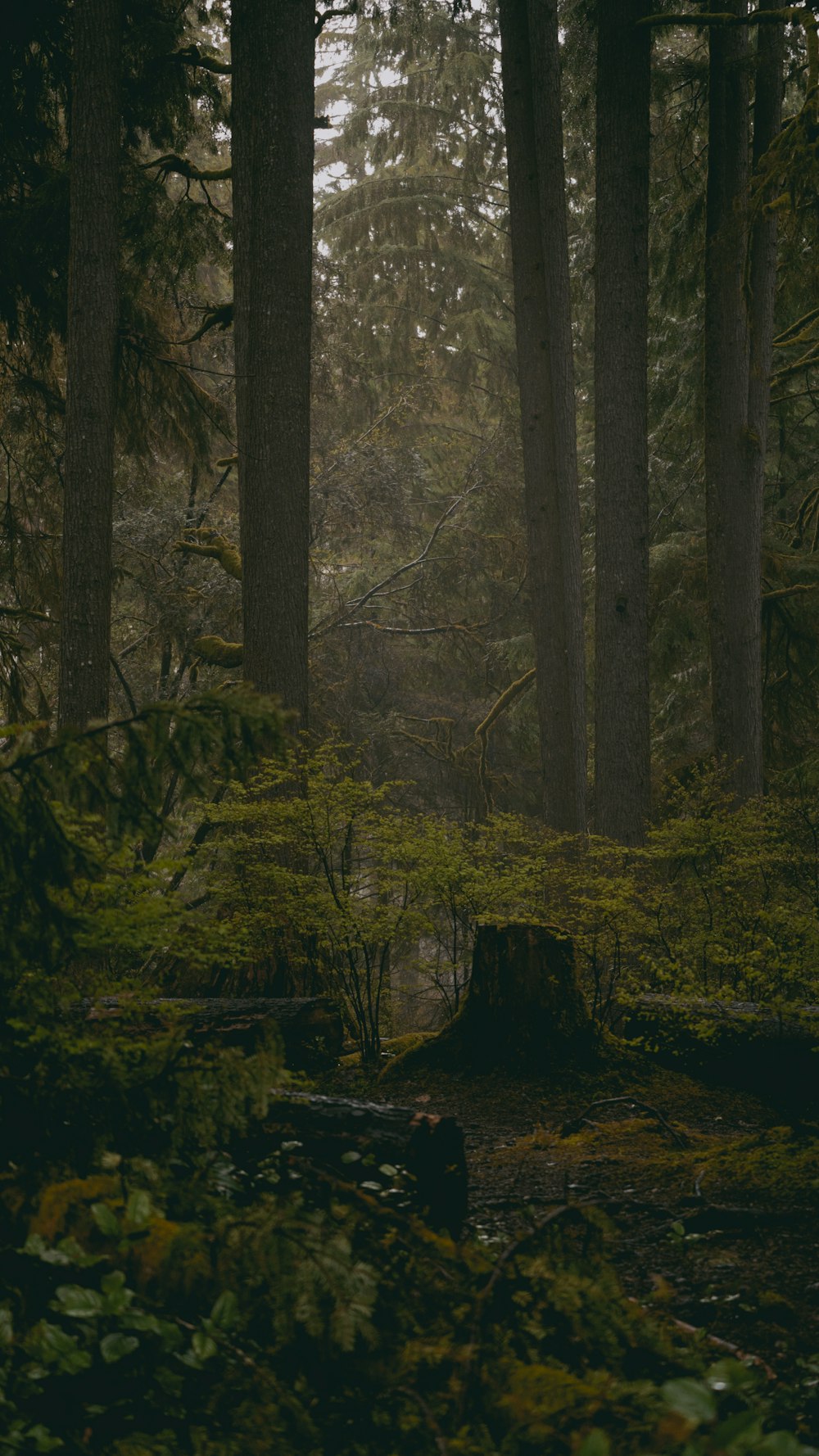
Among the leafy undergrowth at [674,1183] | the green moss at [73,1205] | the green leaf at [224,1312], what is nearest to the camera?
the green leaf at [224,1312]

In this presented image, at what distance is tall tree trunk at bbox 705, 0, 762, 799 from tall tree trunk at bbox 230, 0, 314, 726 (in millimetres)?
4439

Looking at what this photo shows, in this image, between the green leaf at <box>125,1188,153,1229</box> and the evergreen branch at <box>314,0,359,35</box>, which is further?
the evergreen branch at <box>314,0,359,35</box>

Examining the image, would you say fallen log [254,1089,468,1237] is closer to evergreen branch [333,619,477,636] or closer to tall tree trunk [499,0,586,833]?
tall tree trunk [499,0,586,833]

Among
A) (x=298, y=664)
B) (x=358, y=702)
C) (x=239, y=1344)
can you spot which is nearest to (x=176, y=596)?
(x=358, y=702)

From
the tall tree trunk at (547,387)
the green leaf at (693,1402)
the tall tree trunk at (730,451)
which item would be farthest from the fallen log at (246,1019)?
the tall tree trunk at (730,451)

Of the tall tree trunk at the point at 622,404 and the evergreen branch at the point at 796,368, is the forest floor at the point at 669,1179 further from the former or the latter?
the evergreen branch at the point at 796,368

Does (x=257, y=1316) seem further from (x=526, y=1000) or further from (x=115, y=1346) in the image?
(x=526, y=1000)

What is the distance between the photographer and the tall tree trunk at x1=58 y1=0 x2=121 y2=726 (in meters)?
7.61

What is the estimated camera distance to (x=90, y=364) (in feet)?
25.3

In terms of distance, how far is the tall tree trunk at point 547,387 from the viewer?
9.83 m

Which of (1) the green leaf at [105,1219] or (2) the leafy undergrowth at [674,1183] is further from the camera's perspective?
(2) the leafy undergrowth at [674,1183]

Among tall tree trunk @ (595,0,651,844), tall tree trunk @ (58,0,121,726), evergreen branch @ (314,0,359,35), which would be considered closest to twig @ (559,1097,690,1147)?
tall tree trunk @ (595,0,651,844)

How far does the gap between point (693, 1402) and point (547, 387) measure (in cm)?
942

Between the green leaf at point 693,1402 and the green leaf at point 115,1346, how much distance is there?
94cm
